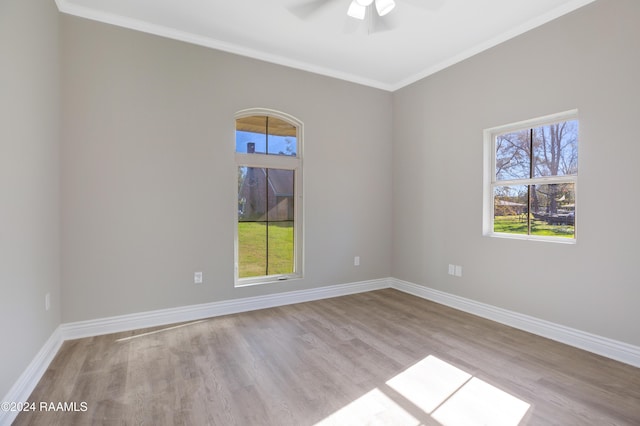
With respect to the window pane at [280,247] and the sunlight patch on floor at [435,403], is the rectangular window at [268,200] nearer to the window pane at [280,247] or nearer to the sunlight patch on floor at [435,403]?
the window pane at [280,247]

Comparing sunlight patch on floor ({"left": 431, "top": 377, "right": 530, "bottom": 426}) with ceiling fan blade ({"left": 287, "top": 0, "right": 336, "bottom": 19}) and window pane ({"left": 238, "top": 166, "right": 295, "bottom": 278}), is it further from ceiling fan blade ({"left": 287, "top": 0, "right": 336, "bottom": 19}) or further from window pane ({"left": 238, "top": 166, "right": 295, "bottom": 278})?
ceiling fan blade ({"left": 287, "top": 0, "right": 336, "bottom": 19})

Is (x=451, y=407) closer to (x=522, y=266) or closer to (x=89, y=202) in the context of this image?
(x=522, y=266)

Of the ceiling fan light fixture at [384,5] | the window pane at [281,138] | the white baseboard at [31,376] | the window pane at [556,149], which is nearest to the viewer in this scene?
the white baseboard at [31,376]

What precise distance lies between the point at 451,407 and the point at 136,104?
3.62 meters

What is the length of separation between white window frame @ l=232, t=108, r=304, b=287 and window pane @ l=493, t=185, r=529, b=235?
7.46 feet

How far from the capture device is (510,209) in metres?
3.38

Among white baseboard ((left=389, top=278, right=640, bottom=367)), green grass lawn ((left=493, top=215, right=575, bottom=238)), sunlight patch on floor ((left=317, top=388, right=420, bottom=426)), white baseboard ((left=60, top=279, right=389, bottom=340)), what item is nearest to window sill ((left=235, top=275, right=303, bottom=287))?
white baseboard ((left=60, top=279, right=389, bottom=340))

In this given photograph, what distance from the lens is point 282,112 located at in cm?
383

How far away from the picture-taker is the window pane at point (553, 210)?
2869mm

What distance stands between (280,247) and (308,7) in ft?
8.47

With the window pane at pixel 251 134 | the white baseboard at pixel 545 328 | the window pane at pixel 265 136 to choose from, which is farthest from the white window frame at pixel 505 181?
the window pane at pixel 251 134

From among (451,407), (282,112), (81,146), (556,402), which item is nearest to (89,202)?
(81,146)

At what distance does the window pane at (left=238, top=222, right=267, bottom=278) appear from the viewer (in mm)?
3697

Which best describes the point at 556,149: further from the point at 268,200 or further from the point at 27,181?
the point at 27,181
